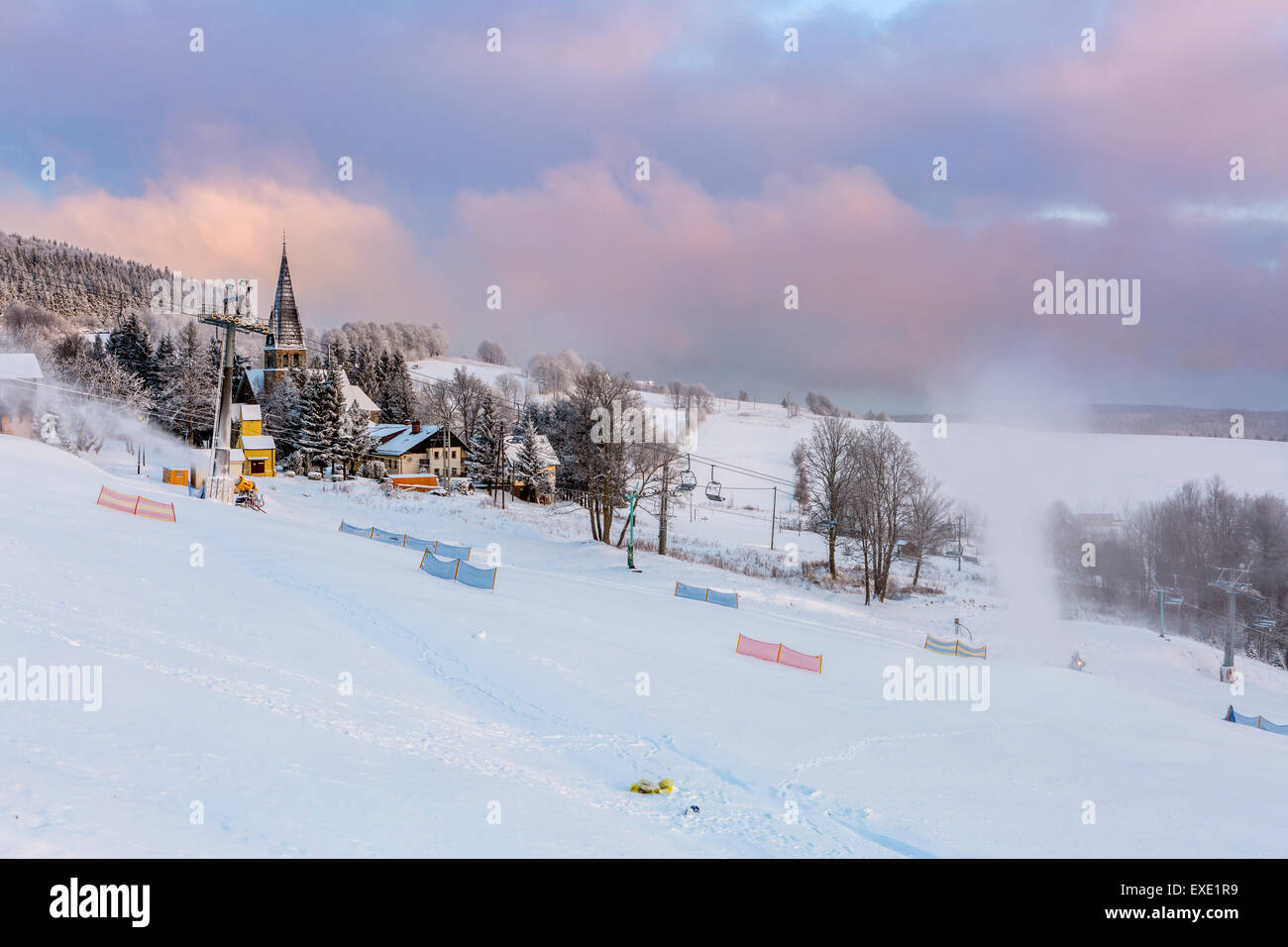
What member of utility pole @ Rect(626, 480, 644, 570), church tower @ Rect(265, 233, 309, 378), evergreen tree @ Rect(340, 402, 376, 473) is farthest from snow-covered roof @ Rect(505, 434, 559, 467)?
church tower @ Rect(265, 233, 309, 378)

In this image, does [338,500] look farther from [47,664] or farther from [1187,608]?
[1187,608]

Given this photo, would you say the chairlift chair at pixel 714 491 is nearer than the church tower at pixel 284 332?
Yes

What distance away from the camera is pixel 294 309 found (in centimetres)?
10356

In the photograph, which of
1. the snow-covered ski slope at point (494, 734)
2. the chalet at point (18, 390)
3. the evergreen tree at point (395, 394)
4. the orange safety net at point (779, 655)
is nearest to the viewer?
Result: the snow-covered ski slope at point (494, 734)

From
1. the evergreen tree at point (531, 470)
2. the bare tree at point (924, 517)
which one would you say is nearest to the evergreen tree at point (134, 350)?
the evergreen tree at point (531, 470)

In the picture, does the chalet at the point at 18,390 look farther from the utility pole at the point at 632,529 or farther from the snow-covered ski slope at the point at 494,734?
the utility pole at the point at 632,529

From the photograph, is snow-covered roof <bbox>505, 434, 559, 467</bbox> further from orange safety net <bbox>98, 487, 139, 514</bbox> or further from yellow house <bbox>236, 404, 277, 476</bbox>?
orange safety net <bbox>98, 487, 139, 514</bbox>

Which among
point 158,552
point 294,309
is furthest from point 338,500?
point 294,309

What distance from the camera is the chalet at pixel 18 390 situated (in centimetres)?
5125

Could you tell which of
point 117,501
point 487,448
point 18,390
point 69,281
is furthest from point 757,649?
point 69,281

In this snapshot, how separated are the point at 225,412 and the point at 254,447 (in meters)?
33.6

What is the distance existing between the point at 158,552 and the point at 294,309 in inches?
3704

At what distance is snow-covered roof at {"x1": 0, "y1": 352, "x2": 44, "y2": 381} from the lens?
50.9 meters

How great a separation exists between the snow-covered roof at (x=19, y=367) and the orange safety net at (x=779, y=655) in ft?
185
